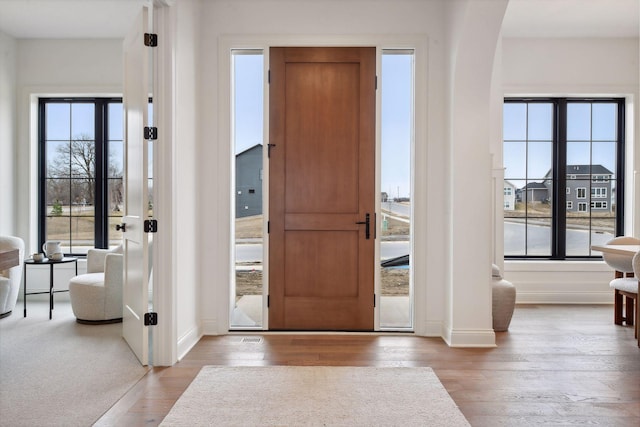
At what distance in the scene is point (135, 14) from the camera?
4.73m

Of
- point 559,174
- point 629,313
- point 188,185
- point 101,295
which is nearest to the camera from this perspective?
point 188,185

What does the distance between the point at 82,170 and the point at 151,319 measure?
3077 mm

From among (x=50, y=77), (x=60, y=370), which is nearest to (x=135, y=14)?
(x=50, y=77)

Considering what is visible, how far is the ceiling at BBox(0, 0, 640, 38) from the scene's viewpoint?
4328 mm

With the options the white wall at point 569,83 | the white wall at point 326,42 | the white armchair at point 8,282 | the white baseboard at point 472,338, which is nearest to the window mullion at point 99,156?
the white armchair at point 8,282

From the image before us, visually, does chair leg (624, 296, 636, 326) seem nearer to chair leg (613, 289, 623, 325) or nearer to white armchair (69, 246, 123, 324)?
chair leg (613, 289, 623, 325)

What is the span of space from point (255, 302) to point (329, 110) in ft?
6.99

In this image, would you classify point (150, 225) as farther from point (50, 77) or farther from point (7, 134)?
point (50, 77)

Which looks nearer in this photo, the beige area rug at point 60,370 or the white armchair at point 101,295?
the beige area rug at point 60,370

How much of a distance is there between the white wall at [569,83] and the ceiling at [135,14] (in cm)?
15

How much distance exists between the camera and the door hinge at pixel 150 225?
309 centimetres

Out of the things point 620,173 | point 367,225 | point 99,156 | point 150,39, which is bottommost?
point 367,225

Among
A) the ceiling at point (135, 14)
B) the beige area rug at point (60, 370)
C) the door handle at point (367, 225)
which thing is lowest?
the beige area rug at point (60, 370)

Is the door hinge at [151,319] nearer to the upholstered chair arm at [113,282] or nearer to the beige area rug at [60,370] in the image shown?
the beige area rug at [60,370]
